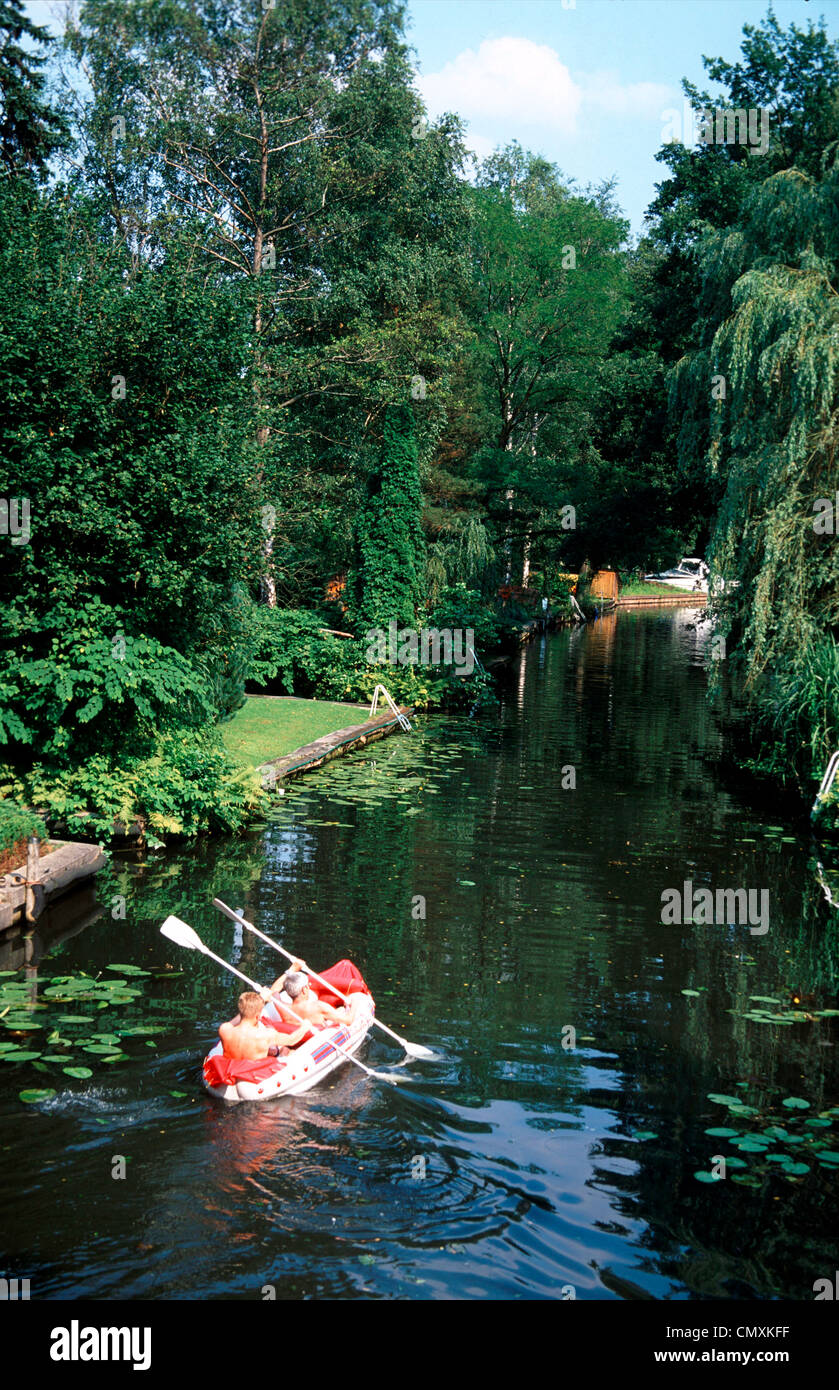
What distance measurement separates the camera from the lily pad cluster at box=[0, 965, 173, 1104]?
9.60m

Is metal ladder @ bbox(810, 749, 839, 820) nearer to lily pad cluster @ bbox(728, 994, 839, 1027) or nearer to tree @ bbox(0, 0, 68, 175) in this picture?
lily pad cluster @ bbox(728, 994, 839, 1027)

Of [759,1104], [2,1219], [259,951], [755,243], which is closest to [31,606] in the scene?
[259,951]

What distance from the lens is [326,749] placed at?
918 inches

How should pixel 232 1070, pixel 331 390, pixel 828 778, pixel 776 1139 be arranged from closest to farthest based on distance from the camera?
1. pixel 776 1139
2. pixel 232 1070
3. pixel 828 778
4. pixel 331 390

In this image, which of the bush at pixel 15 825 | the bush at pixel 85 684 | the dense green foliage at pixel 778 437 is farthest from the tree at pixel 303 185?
the bush at pixel 15 825

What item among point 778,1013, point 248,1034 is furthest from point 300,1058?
point 778,1013

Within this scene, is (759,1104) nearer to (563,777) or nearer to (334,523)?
(563,777)

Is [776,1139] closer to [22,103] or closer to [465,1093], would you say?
[465,1093]

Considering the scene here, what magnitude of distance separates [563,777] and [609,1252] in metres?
15.5

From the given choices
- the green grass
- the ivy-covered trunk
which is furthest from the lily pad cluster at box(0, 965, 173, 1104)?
the green grass

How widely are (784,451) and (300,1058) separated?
14452mm

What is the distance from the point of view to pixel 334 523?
117ft

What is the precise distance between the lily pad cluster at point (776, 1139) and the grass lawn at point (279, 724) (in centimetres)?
1154

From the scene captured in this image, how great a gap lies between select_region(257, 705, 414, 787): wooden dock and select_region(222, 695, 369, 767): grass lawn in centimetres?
21
